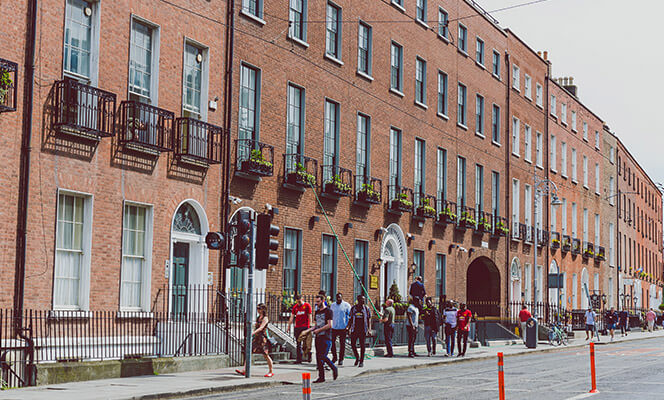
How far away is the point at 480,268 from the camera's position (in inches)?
1679

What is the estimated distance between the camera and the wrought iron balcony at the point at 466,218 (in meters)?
37.9

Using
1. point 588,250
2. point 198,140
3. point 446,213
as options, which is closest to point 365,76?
point 446,213

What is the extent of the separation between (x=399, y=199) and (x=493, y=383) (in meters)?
14.1

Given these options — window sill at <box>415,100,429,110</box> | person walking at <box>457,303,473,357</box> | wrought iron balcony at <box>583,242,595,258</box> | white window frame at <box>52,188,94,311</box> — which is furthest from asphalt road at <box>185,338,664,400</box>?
wrought iron balcony at <box>583,242,595,258</box>

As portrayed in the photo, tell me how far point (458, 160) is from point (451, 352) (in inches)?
484

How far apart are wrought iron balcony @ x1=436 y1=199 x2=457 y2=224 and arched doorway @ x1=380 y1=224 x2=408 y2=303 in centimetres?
313

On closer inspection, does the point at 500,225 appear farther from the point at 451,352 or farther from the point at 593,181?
the point at 593,181

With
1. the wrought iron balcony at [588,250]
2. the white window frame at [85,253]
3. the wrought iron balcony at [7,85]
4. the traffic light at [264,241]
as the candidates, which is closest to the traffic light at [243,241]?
the traffic light at [264,241]

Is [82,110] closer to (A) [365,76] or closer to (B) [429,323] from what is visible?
(B) [429,323]

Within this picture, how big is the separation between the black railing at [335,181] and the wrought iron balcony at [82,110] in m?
9.45

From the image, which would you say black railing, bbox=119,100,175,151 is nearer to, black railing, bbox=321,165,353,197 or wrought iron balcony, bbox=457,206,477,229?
black railing, bbox=321,165,353,197

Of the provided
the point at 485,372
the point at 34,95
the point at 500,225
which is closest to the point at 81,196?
the point at 34,95

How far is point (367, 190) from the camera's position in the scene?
30.4 m

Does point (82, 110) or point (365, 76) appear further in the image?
point (365, 76)
